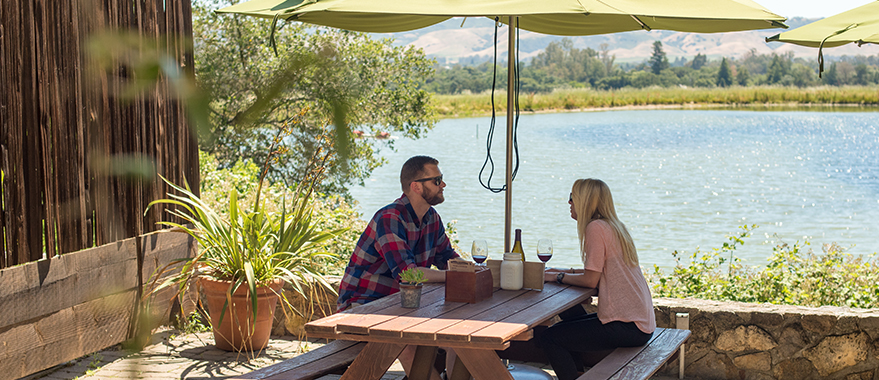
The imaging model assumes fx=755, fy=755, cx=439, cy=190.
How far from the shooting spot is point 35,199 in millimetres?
3453

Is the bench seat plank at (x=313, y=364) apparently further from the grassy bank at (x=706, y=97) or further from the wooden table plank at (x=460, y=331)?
the grassy bank at (x=706, y=97)

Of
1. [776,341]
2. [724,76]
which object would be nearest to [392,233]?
[776,341]

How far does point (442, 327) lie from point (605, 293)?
0.93m

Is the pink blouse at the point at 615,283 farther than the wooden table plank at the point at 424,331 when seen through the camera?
Yes

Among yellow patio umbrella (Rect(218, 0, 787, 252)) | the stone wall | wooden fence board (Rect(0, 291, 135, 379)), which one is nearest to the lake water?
yellow patio umbrella (Rect(218, 0, 787, 252))

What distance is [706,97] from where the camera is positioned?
4112cm

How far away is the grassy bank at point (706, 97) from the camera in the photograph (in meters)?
30.2

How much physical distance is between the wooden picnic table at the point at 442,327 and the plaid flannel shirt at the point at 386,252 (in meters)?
0.24

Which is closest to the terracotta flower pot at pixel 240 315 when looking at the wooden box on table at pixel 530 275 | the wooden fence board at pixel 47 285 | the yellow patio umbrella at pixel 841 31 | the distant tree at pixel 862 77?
the wooden fence board at pixel 47 285

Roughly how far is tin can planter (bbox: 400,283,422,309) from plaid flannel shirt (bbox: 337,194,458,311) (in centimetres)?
41

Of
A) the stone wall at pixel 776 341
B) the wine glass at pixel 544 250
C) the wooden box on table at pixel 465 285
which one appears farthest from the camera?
the stone wall at pixel 776 341

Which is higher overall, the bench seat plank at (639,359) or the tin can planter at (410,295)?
the tin can planter at (410,295)

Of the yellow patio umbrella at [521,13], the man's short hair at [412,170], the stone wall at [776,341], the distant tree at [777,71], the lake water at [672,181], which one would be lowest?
the lake water at [672,181]

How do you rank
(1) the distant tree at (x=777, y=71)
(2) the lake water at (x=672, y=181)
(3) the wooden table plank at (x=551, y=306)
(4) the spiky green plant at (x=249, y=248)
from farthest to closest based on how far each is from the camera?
(1) the distant tree at (x=777, y=71) → (2) the lake water at (x=672, y=181) → (4) the spiky green plant at (x=249, y=248) → (3) the wooden table plank at (x=551, y=306)
